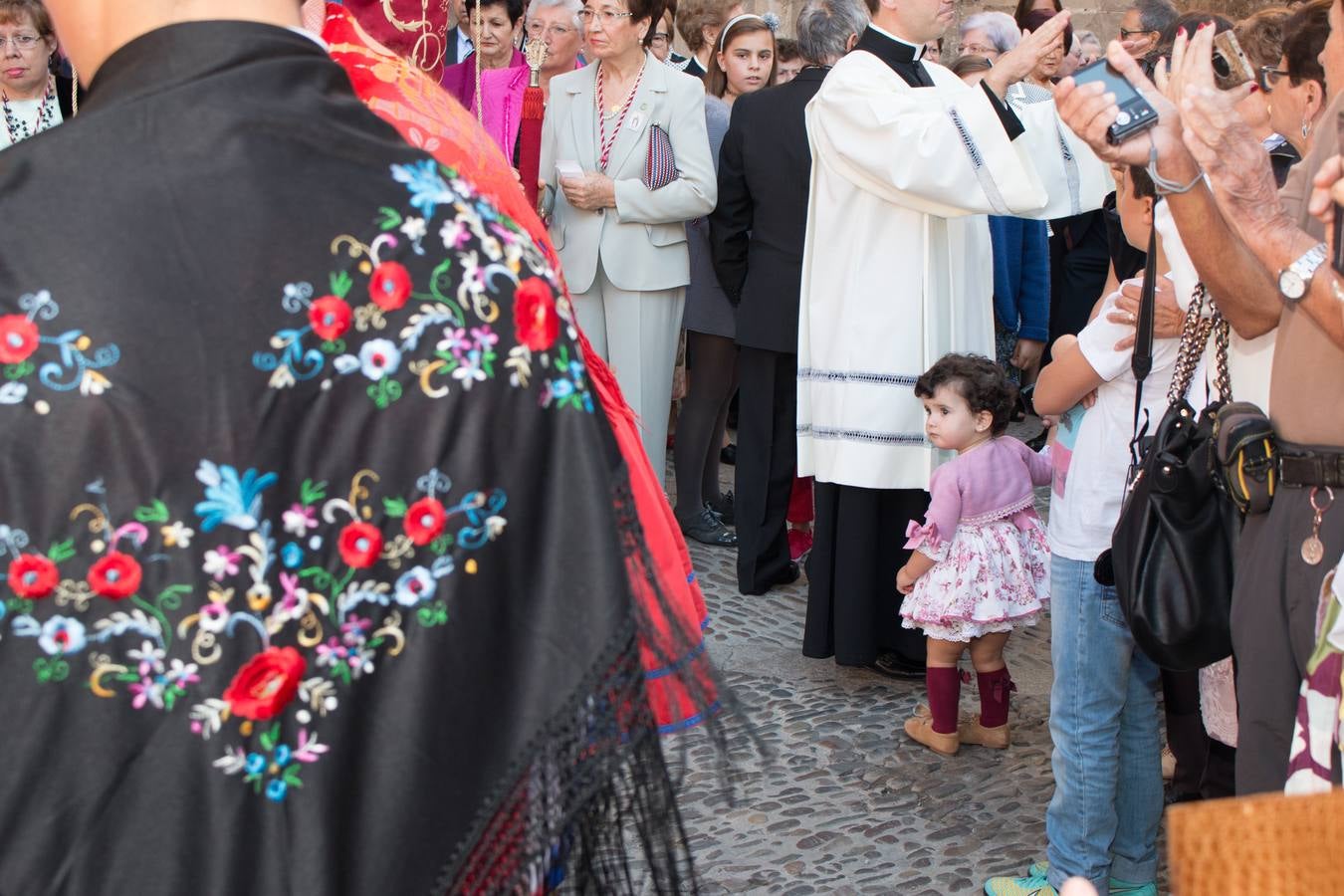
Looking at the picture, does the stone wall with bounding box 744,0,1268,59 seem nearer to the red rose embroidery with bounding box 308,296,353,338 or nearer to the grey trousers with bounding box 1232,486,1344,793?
the grey trousers with bounding box 1232,486,1344,793

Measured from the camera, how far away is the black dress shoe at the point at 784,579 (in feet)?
18.4

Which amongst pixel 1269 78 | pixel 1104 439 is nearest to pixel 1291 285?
pixel 1104 439

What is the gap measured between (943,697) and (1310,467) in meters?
1.94

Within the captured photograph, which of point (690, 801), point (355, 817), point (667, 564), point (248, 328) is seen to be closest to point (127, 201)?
point (248, 328)

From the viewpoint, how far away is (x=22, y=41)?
207 inches

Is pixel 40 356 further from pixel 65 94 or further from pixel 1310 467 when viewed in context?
pixel 65 94

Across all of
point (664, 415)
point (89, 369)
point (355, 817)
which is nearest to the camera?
point (89, 369)

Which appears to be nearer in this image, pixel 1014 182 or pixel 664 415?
pixel 1014 182

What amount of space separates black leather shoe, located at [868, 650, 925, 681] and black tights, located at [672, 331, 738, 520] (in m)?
1.63

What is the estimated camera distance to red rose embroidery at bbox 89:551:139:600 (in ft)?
5.14

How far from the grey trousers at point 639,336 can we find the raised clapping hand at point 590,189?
242 millimetres

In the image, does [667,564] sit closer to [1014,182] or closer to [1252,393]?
[1252,393]

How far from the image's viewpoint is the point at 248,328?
1.60m

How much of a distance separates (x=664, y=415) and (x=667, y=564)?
3655mm
